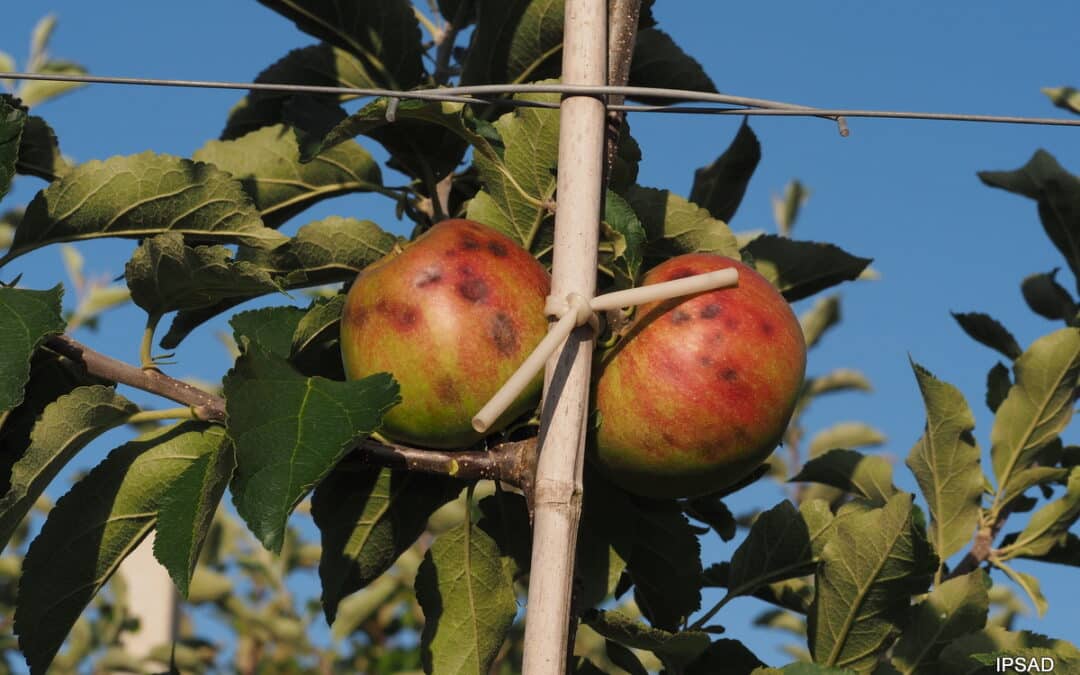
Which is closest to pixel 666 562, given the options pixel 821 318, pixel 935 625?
pixel 935 625

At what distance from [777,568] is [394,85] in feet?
3.15

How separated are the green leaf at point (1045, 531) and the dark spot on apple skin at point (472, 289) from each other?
1236 millimetres

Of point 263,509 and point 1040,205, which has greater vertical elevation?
point 1040,205

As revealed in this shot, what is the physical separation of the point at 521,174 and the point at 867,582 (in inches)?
26.9

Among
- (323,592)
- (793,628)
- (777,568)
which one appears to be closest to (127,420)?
(323,592)

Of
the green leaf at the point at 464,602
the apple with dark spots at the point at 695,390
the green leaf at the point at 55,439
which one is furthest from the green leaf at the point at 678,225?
the green leaf at the point at 55,439

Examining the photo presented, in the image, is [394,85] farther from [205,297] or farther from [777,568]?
[777,568]

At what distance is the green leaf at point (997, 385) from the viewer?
7.23ft

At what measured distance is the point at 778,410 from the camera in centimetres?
133

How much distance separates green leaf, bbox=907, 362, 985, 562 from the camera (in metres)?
1.94

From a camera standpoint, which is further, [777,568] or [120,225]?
[777,568]

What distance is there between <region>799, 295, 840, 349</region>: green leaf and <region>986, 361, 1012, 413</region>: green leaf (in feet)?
3.22

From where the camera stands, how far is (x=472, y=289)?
130cm

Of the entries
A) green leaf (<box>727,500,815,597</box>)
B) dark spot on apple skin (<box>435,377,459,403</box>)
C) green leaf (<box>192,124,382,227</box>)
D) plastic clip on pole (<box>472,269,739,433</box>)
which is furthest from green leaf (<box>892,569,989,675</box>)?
green leaf (<box>192,124,382,227</box>)
